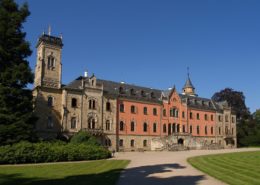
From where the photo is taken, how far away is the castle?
45406 mm

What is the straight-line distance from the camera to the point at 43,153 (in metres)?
29.4

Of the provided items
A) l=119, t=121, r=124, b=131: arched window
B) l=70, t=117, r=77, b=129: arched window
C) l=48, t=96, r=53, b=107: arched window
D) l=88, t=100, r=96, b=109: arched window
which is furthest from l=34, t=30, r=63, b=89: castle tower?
l=119, t=121, r=124, b=131: arched window

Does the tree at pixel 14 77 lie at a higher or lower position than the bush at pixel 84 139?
higher

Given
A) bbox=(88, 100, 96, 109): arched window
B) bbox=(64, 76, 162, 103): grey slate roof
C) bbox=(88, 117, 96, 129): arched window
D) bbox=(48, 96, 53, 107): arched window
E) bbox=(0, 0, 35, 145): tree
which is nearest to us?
bbox=(0, 0, 35, 145): tree

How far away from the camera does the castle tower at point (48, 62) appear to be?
45469 millimetres

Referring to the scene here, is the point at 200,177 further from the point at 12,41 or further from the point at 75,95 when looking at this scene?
the point at 75,95

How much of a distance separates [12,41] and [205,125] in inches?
1864

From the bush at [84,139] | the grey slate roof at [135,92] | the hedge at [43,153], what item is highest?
the grey slate roof at [135,92]

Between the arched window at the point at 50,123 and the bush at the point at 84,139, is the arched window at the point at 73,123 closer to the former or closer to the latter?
the arched window at the point at 50,123

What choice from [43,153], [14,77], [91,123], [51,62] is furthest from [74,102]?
[43,153]

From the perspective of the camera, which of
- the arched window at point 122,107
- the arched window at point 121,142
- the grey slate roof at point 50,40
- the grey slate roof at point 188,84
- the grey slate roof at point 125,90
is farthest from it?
the grey slate roof at point 188,84

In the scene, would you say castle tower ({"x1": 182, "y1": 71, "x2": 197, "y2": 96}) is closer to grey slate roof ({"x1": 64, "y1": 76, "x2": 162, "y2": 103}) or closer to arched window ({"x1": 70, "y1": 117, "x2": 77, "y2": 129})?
grey slate roof ({"x1": 64, "y1": 76, "x2": 162, "y2": 103})

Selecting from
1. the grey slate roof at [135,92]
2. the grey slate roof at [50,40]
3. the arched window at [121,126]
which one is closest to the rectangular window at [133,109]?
the grey slate roof at [135,92]

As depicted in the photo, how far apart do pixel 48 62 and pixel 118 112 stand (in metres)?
14.7
